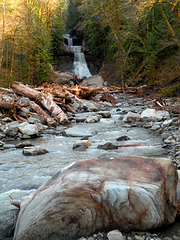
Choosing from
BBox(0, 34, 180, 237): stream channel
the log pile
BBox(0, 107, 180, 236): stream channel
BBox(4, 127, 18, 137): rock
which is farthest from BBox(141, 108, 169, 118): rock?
BBox(4, 127, 18, 137): rock

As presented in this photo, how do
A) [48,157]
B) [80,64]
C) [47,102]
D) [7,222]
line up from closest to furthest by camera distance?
[7,222]
[48,157]
[47,102]
[80,64]

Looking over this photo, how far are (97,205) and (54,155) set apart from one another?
2249 millimetres

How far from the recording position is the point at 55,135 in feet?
17.4

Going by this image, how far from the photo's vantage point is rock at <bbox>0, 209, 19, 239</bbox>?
1622mm

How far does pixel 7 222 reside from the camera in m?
1.69

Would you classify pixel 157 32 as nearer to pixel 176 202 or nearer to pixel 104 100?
pixel 104 100

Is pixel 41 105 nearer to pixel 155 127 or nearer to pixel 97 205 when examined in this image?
pixel 155 127

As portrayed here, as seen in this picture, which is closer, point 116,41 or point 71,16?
point 116,41

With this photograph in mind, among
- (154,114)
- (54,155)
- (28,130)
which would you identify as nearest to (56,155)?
(54,155)

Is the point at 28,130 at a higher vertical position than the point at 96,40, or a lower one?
lower

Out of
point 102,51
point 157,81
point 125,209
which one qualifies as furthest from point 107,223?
point 102,51

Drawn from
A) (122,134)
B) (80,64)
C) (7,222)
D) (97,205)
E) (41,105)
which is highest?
(80,64)

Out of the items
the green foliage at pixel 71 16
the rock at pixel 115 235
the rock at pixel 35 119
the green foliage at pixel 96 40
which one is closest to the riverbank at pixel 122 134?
the rock at pixel 35 119

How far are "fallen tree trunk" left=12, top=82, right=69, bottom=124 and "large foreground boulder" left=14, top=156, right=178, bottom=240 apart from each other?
17.3ft
